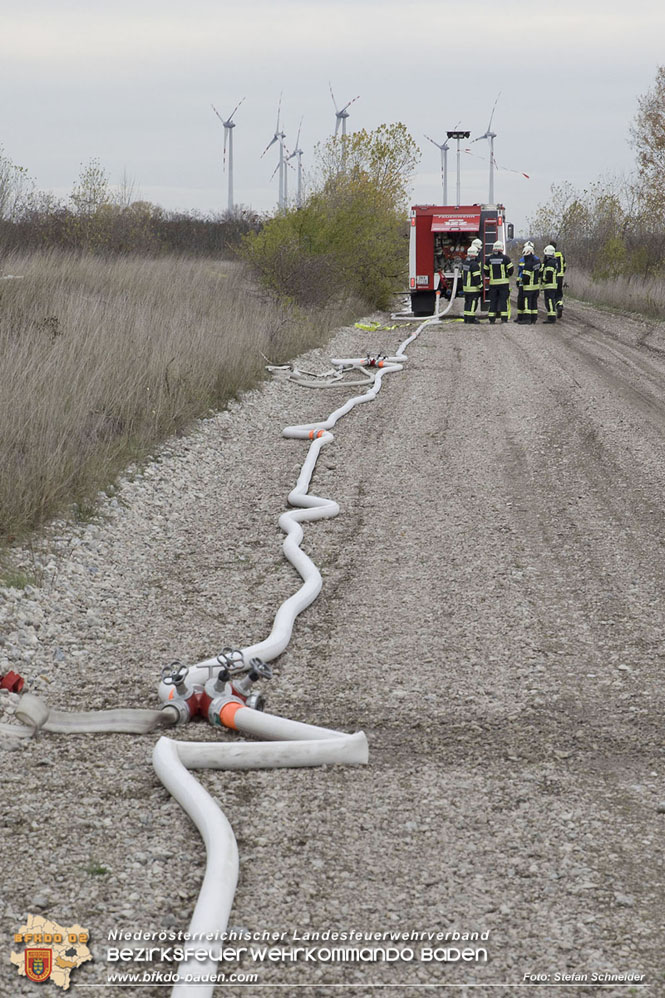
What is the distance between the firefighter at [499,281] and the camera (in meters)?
19.8

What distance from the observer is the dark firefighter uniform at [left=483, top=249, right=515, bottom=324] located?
1977cm

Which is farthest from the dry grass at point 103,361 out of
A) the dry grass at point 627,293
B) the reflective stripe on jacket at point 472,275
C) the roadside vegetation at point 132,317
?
the dry grass at point 627,293

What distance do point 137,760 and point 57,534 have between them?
2.54 meters

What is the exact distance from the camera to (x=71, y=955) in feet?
7.72

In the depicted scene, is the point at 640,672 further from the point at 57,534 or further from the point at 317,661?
the point at 57,534

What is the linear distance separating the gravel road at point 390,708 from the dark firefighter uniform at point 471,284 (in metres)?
12.5

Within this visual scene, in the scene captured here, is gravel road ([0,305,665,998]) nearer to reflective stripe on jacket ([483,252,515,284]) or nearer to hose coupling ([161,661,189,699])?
hose coupling ([161,661,189,699])

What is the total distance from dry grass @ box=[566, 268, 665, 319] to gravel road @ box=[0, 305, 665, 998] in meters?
16.3

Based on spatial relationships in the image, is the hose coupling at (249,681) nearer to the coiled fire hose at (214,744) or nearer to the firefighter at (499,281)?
the coiled fire hose at (214,744)

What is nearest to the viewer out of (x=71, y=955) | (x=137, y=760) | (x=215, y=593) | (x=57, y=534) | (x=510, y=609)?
(x=71, y=955)

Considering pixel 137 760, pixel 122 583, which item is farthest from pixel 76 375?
pixel 137 760

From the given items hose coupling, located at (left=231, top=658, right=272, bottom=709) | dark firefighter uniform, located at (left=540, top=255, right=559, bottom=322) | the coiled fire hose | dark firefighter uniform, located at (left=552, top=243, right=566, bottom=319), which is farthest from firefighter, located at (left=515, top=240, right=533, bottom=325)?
hose coupling, located at (left=231, top=658, right=272, bottom=709)

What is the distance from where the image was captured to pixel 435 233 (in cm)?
2281

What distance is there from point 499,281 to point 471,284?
60 centimetres
